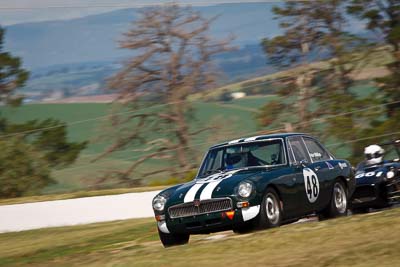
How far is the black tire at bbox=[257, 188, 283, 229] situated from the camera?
→ 13119mm

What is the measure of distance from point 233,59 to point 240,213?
106 ft

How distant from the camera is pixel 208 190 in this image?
13180 millimetres

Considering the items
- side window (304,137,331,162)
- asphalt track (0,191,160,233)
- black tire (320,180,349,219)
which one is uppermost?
side window (304,137,331,162)

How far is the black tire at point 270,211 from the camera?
13.1 metres

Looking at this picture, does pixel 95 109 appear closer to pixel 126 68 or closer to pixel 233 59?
pixel 126 68

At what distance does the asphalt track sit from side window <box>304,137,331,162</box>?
7864 millimetres

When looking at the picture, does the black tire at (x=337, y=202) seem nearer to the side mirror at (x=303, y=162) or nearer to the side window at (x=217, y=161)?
the side mirror at (x=303, y=162)

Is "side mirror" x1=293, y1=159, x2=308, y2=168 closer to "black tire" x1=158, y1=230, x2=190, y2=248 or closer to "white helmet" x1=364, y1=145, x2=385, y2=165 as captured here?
"black tire" x1=158, y1=230, x2=190, y2=248

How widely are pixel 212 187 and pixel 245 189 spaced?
0.50 meters

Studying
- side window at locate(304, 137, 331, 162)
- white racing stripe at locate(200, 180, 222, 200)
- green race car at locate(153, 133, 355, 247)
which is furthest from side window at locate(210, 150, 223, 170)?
side window at locate(304, 137, 331, 162)

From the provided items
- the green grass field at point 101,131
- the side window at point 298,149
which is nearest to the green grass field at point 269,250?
the side window at point 298,149

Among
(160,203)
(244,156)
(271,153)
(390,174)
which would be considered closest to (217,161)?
(244,156)

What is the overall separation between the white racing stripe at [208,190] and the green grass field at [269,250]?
0.63 meters

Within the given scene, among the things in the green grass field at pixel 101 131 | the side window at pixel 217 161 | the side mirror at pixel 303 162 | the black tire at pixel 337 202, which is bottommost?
the green grass field at pixel 101 131
